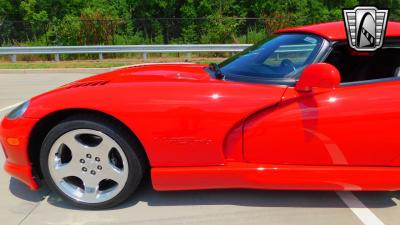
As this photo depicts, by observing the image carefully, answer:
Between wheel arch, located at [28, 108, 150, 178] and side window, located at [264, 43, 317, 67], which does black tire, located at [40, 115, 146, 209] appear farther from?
side window, located at [264, 43, 317, 67]

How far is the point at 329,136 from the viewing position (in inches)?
104

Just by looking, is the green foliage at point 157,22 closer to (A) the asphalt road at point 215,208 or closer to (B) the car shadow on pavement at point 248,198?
(B) the car shadow on pavement at point 248,198

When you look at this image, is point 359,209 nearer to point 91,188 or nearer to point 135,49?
point 91,188

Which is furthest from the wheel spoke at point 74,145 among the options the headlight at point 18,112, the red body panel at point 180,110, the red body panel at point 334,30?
the red body panel at point 334,30

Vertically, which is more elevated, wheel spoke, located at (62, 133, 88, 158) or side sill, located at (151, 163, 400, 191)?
wheel spoke, located at (62, 133, 88, 158)

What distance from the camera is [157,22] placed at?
20.6 metres

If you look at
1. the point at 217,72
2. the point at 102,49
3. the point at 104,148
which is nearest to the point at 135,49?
the point at 102,49

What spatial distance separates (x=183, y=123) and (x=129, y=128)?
379 millimetres

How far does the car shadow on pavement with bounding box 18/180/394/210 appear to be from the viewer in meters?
2.96

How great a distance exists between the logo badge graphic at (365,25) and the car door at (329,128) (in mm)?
392

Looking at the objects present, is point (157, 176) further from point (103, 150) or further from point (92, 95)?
point (92, 95)

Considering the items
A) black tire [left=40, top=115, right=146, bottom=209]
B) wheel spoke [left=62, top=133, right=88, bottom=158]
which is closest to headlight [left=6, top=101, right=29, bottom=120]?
black tire [left=40, top=115, right=146, bottom=209]

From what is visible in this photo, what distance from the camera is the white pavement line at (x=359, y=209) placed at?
2707 millimetres

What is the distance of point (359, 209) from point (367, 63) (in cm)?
111
